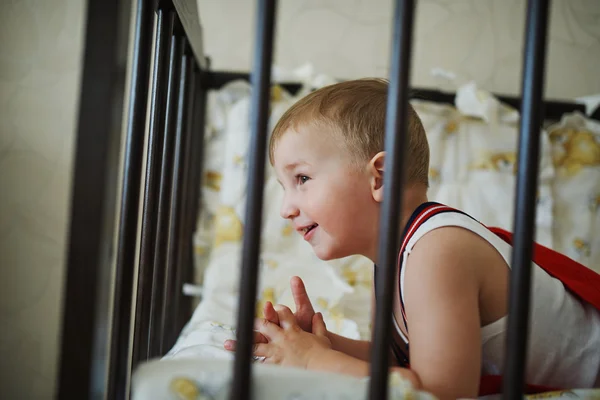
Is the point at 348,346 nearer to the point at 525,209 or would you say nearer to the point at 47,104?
the point at 525,209

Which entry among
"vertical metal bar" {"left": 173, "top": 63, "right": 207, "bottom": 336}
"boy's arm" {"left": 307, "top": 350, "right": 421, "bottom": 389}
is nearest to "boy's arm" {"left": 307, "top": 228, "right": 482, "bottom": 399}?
"boy's arm" {"left": 307, "top": 350, "right": 421, "bottom": 389}

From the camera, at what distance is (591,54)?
5.76 feet

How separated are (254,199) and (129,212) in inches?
6.7

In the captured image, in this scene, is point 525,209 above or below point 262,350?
above

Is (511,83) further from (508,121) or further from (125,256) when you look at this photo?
(125,256)

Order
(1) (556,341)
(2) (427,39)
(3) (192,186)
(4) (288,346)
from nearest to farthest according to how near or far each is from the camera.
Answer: (4) (288,346), (1) (556,341), (3) (192,186), (2) (427,39)

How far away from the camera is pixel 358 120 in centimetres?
80

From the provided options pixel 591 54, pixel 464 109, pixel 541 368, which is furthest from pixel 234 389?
pixel 591 54

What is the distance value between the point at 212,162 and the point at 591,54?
124 cm

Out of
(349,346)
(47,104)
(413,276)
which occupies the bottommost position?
(349,346)

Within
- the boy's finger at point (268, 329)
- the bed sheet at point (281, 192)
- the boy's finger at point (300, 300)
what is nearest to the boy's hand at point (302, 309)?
the boy's finger at point (300, 300)

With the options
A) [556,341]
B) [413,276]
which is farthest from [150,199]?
[556,341]

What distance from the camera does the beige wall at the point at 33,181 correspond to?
1581 millimetres

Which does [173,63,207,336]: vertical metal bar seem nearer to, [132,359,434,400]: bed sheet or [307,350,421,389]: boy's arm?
[307,350,421,389]: boy's arm
